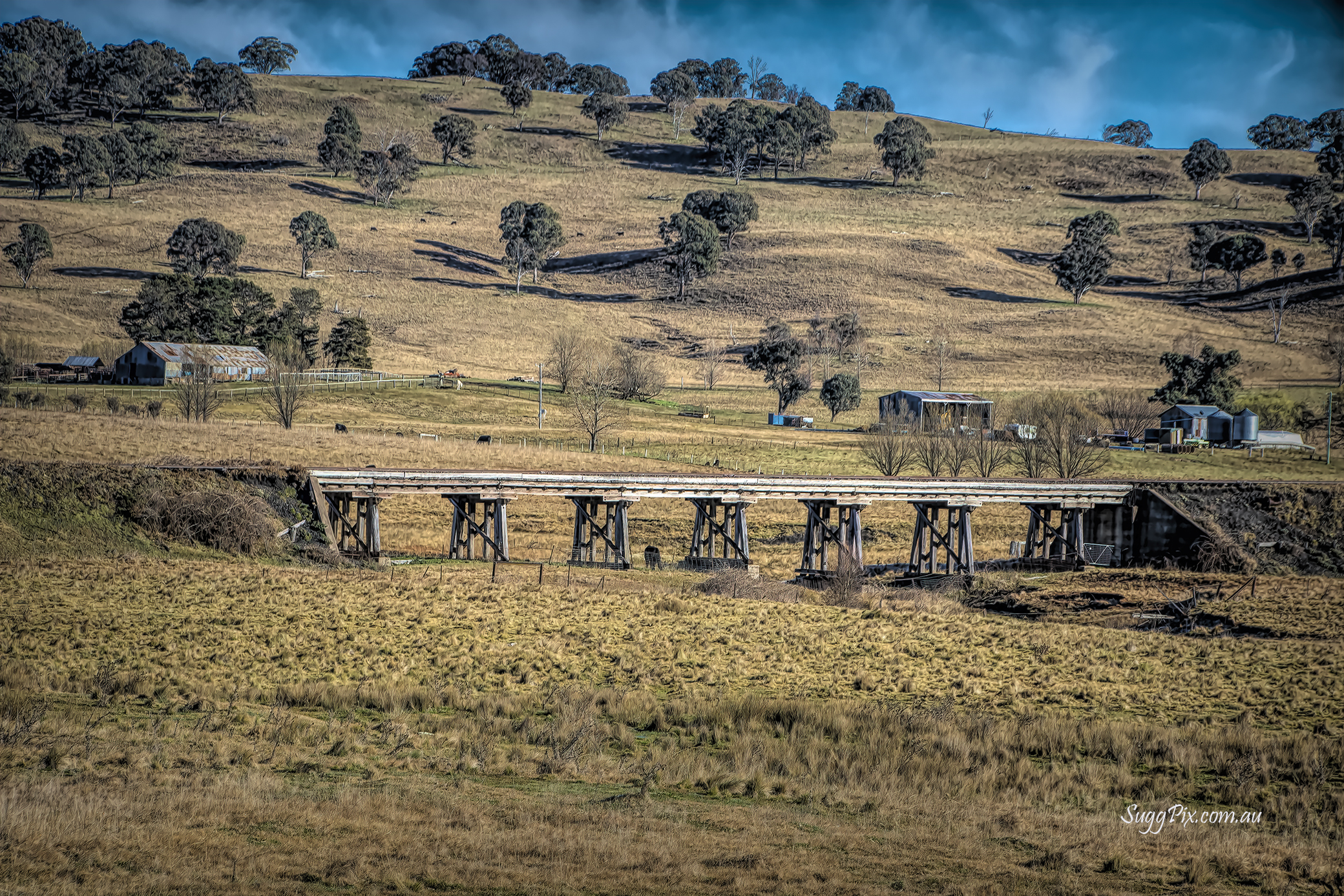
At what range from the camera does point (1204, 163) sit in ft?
574

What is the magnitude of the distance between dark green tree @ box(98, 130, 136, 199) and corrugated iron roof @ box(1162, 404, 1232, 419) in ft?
432

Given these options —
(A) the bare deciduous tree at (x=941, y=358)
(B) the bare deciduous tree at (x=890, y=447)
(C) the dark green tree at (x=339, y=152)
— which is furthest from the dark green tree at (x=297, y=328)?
(C) the dark green tree at (x=339, y=152)

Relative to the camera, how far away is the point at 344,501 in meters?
40.7

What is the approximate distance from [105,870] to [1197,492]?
164 ft

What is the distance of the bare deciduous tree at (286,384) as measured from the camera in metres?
64.6

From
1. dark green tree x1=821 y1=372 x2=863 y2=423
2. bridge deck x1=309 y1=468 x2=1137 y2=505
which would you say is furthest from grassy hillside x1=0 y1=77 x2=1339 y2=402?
bridge deck x1=309 y1=468 x2=1137 y2=505

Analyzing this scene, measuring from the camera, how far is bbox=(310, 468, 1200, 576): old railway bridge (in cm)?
4066

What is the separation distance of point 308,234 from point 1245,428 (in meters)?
95.3

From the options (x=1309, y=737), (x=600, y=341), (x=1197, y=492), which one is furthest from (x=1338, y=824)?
(x=600, y=341)

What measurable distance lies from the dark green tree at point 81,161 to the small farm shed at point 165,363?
7207 centimetres

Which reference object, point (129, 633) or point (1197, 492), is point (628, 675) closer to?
point (129, 633)

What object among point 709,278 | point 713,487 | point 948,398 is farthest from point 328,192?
point 713,487

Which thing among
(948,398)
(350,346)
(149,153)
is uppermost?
(149,153)

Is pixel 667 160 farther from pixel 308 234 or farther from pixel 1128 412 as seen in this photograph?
pixel 1128 412
